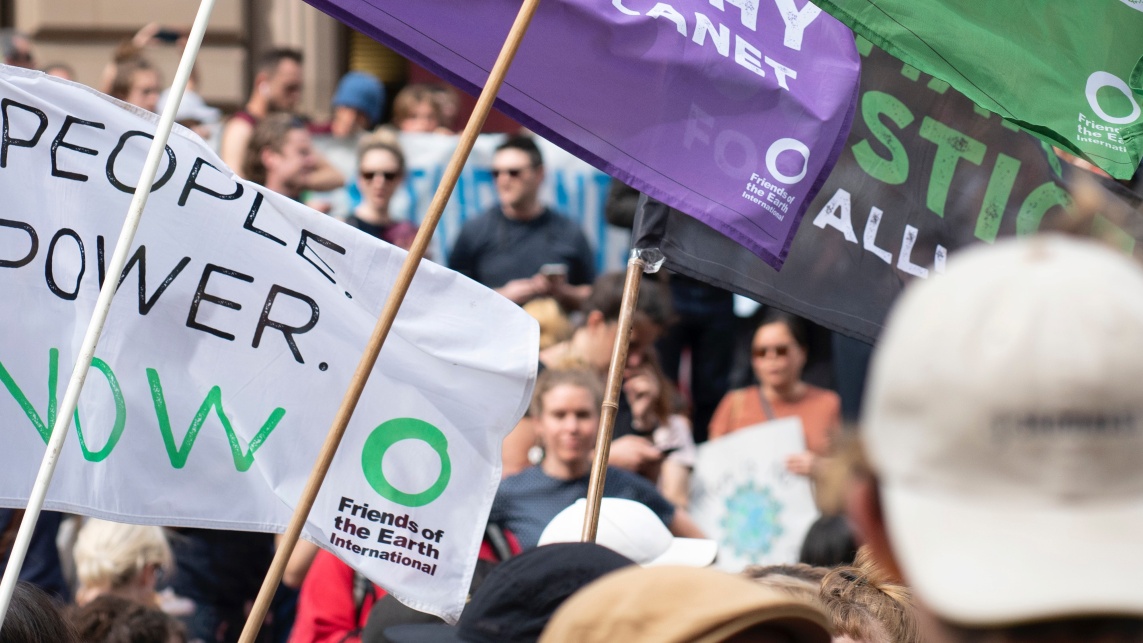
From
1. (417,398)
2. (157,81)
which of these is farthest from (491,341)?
(157,81)

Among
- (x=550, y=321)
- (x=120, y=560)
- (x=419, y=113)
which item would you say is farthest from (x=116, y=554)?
(x=419, y=113)

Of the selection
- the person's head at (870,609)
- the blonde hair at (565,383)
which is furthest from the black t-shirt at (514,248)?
the person's head at (870,609)

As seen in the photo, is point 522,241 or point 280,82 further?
point 280,82

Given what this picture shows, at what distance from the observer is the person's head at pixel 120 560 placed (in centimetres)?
475

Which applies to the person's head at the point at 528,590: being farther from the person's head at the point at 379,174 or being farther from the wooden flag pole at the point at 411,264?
the person's head at the point at 379,174

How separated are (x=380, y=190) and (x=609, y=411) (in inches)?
123

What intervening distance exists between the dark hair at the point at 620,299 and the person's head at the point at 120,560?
1.85 m

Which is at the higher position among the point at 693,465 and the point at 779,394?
the point at 779,394

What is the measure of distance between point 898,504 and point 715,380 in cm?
562

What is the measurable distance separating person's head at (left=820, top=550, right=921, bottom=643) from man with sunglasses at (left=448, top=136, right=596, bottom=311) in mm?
3669

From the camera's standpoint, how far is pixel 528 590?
6.87 feet

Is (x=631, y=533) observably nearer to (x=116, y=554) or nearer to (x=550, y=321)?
(x=116, y=554)

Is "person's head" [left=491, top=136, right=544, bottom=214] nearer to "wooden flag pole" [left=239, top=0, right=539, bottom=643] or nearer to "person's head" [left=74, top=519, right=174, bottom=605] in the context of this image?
"person's head" [left=74, top=519, right=174, bottom=605]

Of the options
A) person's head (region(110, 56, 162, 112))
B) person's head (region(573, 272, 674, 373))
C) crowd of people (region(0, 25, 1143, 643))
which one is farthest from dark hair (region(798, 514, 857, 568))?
person's head (region(110, 56, 162, 112))
